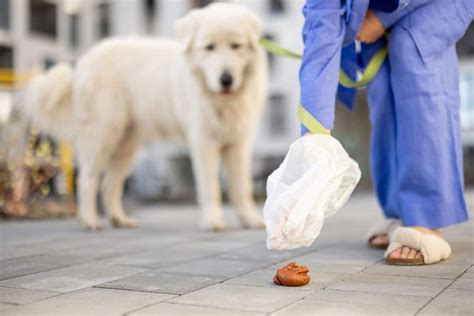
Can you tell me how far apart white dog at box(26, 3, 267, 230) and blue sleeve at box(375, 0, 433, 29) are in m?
1.56

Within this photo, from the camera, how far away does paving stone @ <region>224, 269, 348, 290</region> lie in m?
2.17

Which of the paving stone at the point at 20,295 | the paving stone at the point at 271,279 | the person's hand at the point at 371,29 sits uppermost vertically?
the person's hand at the point at 371,29

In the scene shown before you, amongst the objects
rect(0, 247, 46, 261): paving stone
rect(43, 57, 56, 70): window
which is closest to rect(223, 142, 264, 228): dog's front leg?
rect(0, 247, 46, 261): paving stone

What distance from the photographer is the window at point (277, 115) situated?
21.5 meters

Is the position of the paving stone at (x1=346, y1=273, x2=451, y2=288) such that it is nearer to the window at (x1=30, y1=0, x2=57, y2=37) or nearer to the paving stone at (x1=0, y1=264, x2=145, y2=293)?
the paving stone at (x1=0, y1=264, x2=145, y2=293)

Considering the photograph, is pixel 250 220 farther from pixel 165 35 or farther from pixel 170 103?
pixel 165 35

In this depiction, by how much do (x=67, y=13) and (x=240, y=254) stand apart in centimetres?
2287

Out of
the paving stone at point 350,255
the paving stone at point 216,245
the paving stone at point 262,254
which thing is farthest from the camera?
the paving stone at point 216,245

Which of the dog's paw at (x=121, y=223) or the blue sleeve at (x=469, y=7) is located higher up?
the blue sleeve at (x=469, y=7)

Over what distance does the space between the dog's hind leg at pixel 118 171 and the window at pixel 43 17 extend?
785 inches

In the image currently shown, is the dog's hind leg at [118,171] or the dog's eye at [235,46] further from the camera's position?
the dog's hind leg at [118,171]

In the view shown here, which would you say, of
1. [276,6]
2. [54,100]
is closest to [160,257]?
[54,100]

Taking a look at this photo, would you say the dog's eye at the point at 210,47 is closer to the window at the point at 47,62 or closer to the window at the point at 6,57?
the window at the point at 6,57

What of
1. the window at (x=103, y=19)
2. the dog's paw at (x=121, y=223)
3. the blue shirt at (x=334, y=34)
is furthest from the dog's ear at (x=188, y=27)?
the window at (x=103, y=19)
